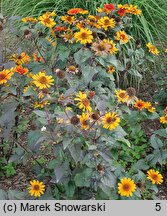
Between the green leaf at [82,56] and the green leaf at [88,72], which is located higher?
the green leaf at [82,56]

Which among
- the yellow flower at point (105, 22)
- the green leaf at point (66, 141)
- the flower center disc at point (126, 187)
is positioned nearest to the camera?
the green leaf at point (66, 141)

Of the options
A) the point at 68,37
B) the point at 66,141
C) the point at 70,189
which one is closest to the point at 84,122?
the point at 66,141

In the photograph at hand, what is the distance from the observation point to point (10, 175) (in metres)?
2.92

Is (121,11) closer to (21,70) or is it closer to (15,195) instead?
(21,70)

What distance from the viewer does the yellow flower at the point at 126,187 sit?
7.43 ft

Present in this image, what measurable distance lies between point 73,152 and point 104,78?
924mm

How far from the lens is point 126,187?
2.28 metres

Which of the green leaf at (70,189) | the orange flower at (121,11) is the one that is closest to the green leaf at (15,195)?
the green leaf at (70,189)

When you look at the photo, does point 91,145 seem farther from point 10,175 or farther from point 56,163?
point 10,175

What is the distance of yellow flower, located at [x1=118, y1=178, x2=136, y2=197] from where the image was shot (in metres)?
2.26

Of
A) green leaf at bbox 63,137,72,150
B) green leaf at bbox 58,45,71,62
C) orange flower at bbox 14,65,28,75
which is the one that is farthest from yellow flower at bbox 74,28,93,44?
green leaf at bbox 63,137,72,150

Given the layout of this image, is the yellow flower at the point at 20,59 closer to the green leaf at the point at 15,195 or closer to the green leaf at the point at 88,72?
the green leaf at the point at 88,72


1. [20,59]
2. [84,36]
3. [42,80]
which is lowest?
[42,80]

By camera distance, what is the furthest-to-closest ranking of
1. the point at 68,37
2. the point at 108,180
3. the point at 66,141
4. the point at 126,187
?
1. the point at 68,37
2. the point at 126,187
3. the point at 108,180
4. the point at 66,141
